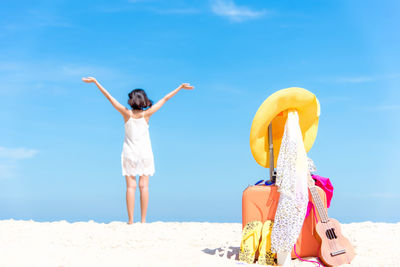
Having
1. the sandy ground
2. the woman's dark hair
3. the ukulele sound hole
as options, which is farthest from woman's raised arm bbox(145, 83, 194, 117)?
the ukulele sound hole

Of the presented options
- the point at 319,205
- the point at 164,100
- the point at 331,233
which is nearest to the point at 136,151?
the point at 164,100

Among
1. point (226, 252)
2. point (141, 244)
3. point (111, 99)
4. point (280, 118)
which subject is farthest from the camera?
point (111, 99)

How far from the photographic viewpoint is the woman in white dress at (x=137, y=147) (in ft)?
25.4

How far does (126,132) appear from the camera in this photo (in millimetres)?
7844

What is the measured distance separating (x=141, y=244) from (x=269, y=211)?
7.17ft

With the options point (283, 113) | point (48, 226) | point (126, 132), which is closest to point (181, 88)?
point (126, 132)

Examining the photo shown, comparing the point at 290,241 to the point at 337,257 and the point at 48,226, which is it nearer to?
the point at 337,257

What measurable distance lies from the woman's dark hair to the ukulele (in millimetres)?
3703

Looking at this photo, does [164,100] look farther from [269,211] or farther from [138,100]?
[269,211]

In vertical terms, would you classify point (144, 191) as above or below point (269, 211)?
above

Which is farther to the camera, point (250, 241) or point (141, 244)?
point (141, 244)

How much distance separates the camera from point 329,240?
5.08m

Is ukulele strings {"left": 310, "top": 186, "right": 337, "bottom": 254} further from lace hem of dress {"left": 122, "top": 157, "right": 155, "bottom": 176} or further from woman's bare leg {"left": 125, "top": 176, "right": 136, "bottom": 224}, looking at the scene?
woman's bare leg {"left": 125, "top": 176, "right": 136, "bottom": 224}

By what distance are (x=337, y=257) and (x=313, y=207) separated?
63 centimetres
